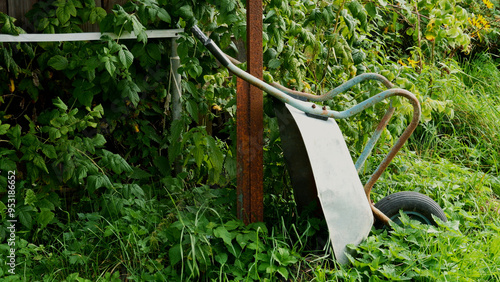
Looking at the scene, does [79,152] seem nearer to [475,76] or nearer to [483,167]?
[483,167]

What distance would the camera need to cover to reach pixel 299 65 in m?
3.16

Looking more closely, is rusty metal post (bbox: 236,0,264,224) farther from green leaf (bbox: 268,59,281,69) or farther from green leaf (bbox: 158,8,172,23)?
green leaf (bbox: 158,8,172,23)

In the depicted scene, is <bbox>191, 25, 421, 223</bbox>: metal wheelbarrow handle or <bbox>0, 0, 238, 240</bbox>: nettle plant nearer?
<bbox>191, 25, 421, 223</bbox>: metal wheelbarrow handle

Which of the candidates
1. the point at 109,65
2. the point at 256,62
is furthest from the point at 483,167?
the point at 109,65

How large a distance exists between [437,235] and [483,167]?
162 centimetres

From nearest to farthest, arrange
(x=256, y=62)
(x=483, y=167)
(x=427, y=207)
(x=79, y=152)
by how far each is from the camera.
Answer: (x=256, y=62), (x=427, y=207), (x=79, y=152), (x=483, y=167)

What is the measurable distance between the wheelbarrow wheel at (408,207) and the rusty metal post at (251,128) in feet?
2.06

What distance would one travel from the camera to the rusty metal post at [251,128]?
8.52 feet

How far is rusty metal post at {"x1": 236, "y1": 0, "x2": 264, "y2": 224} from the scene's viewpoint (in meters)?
2.60

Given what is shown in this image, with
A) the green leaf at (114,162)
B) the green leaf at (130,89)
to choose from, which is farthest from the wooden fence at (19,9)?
the green leaf at (114,162)

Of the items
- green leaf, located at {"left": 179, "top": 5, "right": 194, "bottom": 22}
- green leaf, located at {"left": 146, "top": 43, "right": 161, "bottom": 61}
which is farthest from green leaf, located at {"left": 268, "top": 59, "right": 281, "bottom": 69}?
green leaf, located at {"left": 146, "top": 43, "right": 161, "bottom": 61}

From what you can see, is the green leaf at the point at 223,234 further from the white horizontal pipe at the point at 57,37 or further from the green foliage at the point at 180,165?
the white horizontal pipe at the point at 57,37

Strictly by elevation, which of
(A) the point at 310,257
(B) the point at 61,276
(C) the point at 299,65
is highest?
(C) the point at 299,65

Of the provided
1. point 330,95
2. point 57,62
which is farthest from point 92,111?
point 330,95
